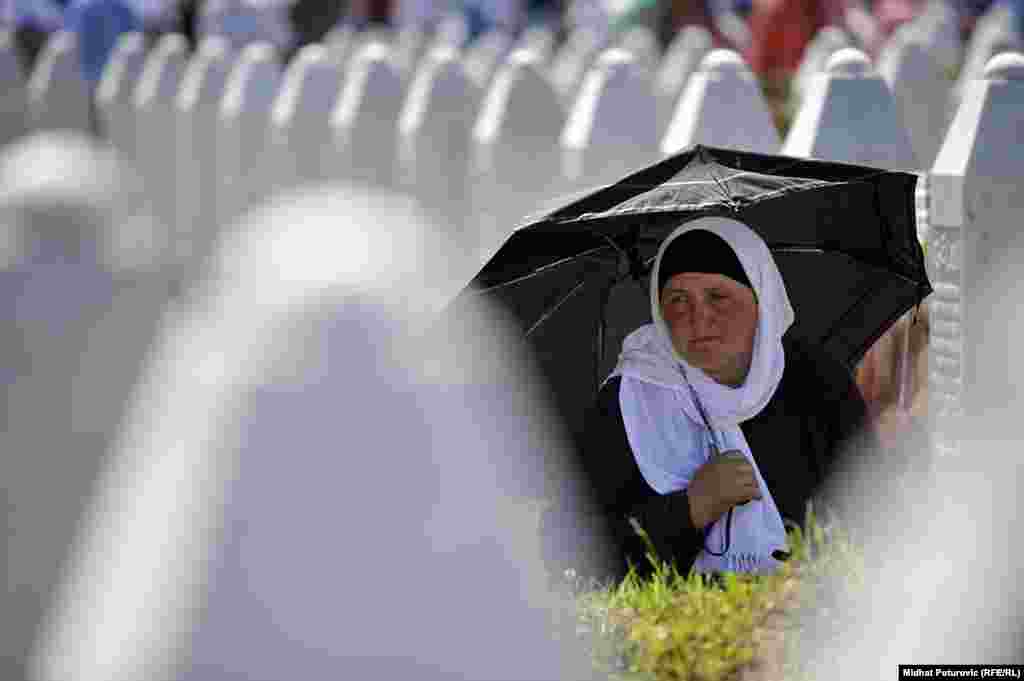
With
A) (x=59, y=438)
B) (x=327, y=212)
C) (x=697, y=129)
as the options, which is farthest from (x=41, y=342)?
(x=697, y=129)

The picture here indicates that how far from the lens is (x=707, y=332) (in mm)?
5633

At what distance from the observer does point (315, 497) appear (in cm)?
328

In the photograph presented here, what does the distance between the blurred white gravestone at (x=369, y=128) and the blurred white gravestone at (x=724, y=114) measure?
5175mm

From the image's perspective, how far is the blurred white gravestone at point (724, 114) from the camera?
9.15m

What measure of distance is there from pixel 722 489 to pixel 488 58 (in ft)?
50.3

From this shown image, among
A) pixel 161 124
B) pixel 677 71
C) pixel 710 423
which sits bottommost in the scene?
pixel 710 423

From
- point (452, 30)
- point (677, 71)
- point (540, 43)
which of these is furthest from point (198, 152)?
point (452, 30)

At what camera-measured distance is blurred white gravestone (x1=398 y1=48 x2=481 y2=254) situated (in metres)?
13.4

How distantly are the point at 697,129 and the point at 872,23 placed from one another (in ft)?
56.0

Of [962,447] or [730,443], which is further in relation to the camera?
[962,447]

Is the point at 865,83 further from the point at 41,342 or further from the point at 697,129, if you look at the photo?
the point at 41,342

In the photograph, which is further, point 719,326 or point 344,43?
point 344,43

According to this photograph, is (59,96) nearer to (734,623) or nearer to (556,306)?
(556,306)

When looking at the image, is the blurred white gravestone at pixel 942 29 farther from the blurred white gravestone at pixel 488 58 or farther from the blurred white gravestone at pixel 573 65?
the blurred white gravestone at pixel 488 58
